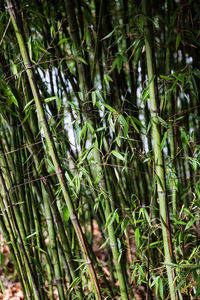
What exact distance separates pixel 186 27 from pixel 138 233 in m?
0.95

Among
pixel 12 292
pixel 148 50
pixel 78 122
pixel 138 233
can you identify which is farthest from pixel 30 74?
pixel 12 292

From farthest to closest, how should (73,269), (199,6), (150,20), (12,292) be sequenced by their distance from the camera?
(12,292) < (199,6) < (73,269) < (150,20)

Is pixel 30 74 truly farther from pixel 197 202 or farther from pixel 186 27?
pixel 197 202

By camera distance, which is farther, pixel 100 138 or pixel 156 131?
pixel 100 138

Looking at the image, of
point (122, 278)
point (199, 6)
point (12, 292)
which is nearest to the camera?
point (122, 278)

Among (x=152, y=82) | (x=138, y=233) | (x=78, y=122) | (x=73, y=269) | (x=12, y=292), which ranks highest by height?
(x=152, y=82)

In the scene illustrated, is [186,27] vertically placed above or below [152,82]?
above

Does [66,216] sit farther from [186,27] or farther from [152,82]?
[186,27]

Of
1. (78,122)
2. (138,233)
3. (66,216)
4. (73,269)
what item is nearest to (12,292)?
(73,269)

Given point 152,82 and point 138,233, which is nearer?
point 152,82

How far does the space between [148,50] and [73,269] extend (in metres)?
1.11

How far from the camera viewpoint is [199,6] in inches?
60.1

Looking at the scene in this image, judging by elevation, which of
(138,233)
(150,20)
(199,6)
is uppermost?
(199,6)

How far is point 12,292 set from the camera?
225 centimetres
